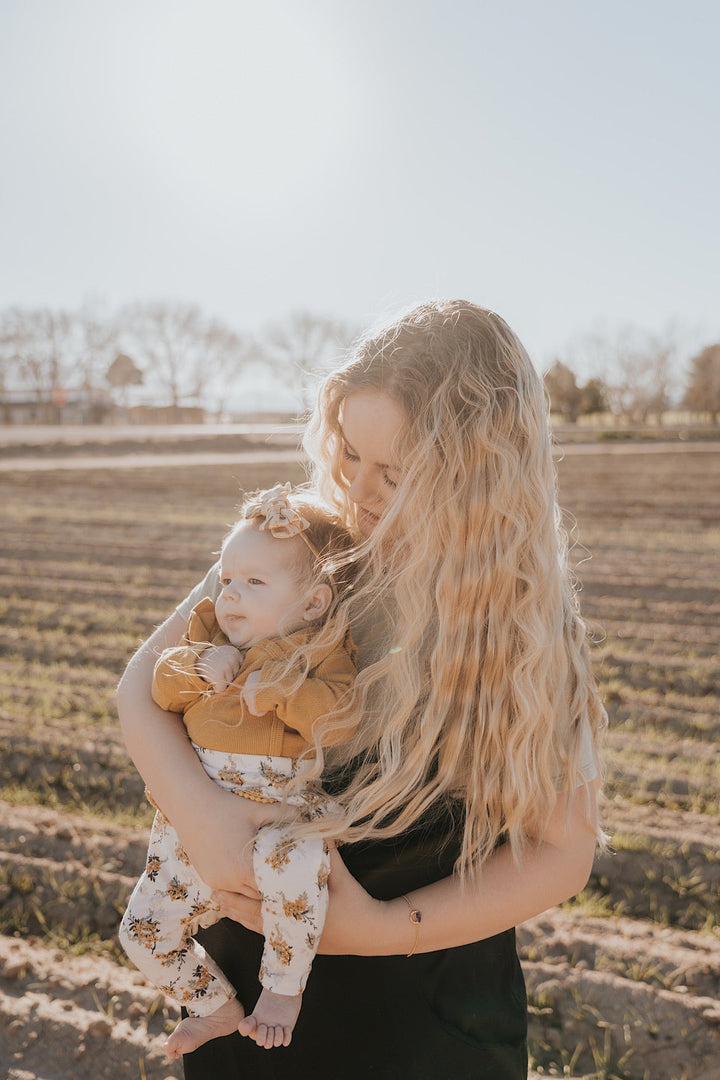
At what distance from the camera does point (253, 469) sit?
75.4 ft

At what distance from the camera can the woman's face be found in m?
1.57

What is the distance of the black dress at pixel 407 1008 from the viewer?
147cm

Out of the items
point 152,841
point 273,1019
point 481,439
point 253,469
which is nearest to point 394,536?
point 481,439

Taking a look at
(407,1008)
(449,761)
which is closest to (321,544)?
(449,761)

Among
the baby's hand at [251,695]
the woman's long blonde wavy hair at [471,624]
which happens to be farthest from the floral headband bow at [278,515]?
the baby's hand at [251,695]

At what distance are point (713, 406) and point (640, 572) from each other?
190ft

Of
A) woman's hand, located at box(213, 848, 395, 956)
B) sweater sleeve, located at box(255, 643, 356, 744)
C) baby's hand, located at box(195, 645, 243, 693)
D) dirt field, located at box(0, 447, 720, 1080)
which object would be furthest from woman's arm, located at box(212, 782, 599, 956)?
dirt field, located at box(0, 447, 720, 1080)

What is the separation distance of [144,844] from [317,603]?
7.43ft

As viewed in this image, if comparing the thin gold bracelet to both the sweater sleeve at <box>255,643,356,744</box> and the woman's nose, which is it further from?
the woman's nose

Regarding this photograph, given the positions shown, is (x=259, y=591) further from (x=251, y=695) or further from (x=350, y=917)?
(x=350, y=917)

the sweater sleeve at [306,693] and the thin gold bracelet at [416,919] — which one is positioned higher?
the sweater sleeve at [306,693]

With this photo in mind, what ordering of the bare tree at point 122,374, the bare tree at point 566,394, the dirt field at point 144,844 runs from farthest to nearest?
the bare tree at point 122,374 < the bare tree at point 566,394 < the dirt field at point 144,844

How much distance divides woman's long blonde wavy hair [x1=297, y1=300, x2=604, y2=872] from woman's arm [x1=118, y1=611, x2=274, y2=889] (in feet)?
0.61

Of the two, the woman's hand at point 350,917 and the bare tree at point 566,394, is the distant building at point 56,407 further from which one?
the woman's hand at point 350,917
